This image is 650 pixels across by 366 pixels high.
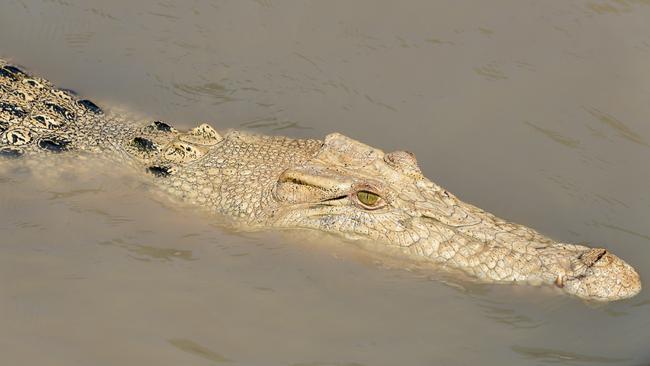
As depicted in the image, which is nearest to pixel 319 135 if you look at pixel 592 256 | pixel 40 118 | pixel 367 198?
pixel 367 198

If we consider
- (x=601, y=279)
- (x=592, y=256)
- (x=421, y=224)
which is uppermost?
(x=421, y=224)

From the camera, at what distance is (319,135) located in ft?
18.8

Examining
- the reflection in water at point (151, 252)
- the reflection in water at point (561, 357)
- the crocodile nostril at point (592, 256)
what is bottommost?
the reflection in water at point (561, 357)

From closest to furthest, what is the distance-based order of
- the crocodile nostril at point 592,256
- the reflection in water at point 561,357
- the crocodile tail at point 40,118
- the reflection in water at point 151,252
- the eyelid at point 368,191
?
1. the reflection in water at point 561,357
2. the crocodile nostril at point 592,256
3. the eyelid at point 368,191
4. the reflection in water at point 151,252
5. the crocodile tail at point 40,118

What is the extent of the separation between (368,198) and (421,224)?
414 millimetres

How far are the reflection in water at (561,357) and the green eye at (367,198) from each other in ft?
→ 4.41

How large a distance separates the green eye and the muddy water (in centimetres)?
37

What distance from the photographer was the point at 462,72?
624 cm

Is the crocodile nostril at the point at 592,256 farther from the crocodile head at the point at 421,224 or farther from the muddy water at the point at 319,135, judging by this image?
the muddy water at the point at 319,135

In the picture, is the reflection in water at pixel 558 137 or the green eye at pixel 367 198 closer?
the green eye at pixel 367 198

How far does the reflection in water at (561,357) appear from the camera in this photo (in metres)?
4.00

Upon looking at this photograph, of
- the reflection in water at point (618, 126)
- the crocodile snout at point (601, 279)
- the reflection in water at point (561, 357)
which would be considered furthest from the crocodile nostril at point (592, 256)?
the reflection in water at point (618, 126)

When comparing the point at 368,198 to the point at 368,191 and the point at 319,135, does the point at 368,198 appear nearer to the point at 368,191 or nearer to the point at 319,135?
the point at 368,191

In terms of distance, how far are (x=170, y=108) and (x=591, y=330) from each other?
13.4ft
